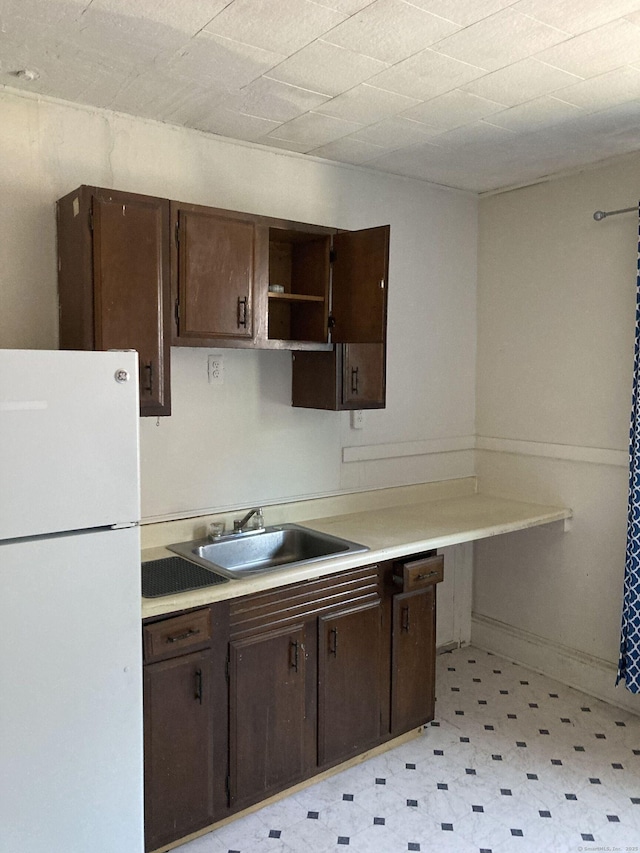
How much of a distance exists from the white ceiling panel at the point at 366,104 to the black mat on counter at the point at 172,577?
5.65 ft

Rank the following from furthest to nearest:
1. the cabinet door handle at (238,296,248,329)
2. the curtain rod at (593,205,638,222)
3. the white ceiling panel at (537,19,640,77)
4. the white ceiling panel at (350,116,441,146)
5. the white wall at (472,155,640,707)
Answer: the white wall at (472,155,640,707) < the curtain rod at (593,205,638,222) < the white ceiling panel at (350,116,441,146) < the cabinet door handle at (238,296,248,329) < the white ceiling panel at (537,19,640,77)

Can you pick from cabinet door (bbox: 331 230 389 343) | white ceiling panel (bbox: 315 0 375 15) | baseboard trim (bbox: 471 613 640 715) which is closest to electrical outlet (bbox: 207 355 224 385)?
cabinet door (bbox: 331 230 389 343)

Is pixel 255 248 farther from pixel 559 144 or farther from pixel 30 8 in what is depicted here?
pixel 559 144

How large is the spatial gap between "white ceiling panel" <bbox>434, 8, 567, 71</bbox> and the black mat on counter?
1816mm

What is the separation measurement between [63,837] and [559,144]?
3.07 metres

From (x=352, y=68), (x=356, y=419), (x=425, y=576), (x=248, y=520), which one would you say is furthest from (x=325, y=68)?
(x=425, y=576)

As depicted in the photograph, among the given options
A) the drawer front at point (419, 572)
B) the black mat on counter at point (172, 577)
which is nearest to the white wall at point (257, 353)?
the black mat on counter at point (172, 577)

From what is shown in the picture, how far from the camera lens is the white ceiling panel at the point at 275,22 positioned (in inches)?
68.9

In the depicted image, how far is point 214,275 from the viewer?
245cm

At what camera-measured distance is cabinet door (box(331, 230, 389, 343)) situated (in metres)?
2.66

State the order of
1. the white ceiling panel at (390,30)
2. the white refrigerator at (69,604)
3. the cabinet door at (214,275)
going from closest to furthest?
the white refrigerator at (69,604), the white ceiling panel at (390,30), the cabinet door at (214,275)

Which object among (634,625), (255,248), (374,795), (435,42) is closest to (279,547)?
(374,795)

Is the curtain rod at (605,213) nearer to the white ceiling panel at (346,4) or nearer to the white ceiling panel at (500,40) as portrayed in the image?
the white ceiling panel at (500,40)

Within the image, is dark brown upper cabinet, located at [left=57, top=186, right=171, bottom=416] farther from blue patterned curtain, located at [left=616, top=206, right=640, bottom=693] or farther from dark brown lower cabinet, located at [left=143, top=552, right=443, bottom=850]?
blue patterned curtain, located at [left=616, top=206, right=640, bottom=693]
